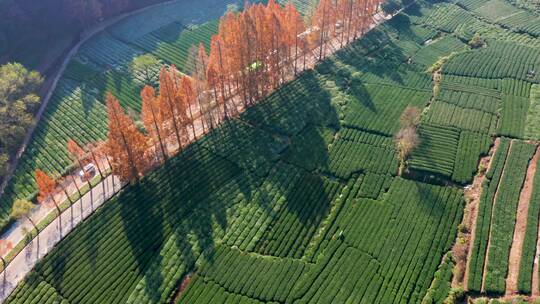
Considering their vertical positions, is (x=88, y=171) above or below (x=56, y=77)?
below

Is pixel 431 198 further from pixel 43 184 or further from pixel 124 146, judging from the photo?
pixel 43 184

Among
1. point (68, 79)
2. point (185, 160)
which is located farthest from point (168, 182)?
point (68, 79)

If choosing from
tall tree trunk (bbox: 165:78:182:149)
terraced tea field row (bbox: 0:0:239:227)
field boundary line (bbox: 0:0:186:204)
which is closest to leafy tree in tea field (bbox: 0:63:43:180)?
field boundary line (bbox: 0:0:186:204)

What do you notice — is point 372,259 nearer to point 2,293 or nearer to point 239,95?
point 239,95

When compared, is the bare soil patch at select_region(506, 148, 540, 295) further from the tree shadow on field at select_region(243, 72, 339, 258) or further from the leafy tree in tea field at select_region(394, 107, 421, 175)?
the tree shadow on field at select_region(243, 72, 339, 258)

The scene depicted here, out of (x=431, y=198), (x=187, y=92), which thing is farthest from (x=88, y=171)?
(x=431, y=198)

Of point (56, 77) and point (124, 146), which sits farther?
point (56, 77)

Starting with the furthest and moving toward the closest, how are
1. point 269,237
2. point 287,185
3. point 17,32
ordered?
point 17,32 → point 287,185 → point 269,237

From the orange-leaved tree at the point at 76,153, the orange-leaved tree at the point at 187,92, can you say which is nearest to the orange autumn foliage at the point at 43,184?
the orange-leaved tree at the point at 76,153
